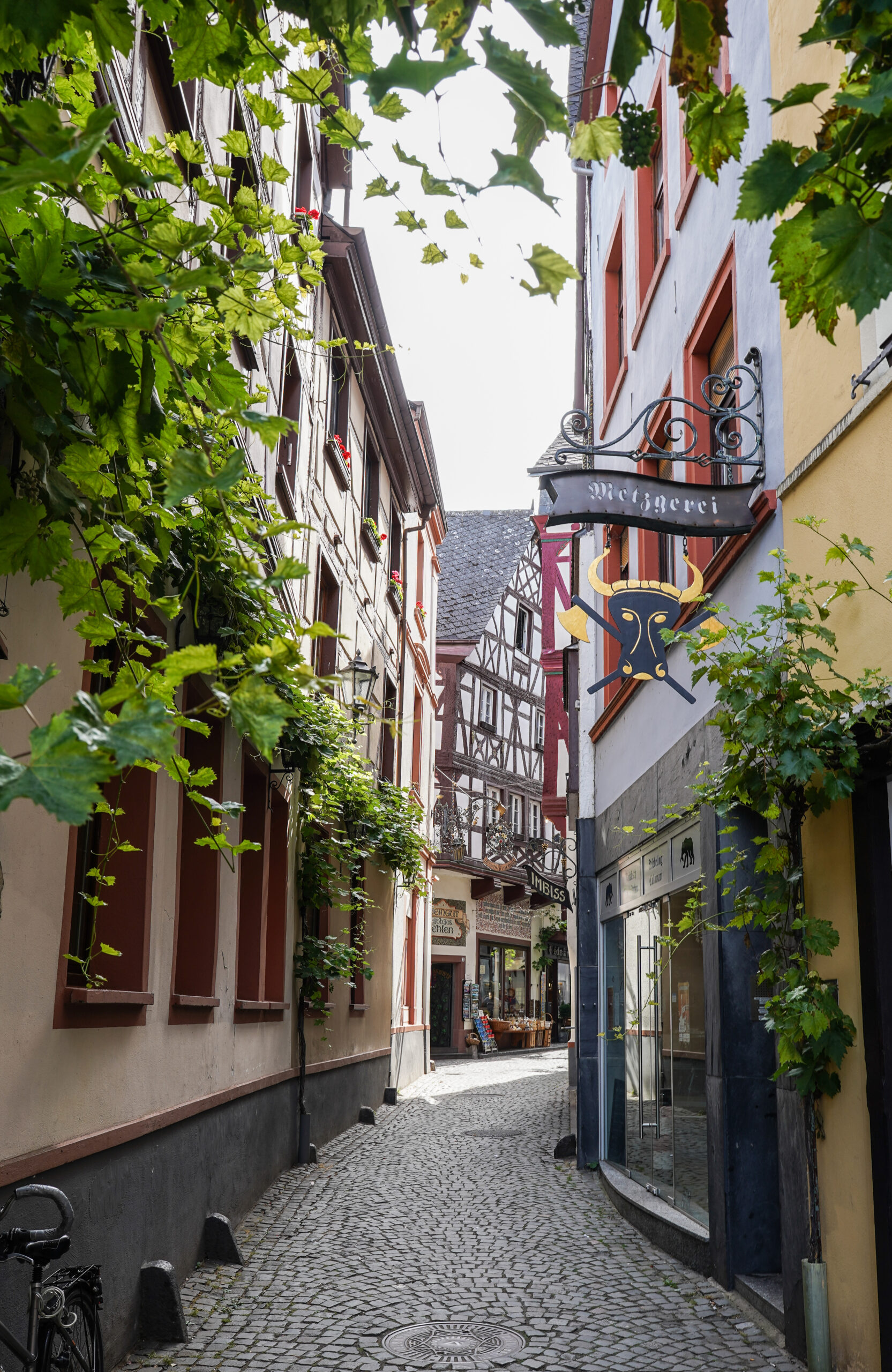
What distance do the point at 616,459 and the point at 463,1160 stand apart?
6.61 metres

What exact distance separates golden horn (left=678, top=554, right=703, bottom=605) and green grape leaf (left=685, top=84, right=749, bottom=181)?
15.5ft

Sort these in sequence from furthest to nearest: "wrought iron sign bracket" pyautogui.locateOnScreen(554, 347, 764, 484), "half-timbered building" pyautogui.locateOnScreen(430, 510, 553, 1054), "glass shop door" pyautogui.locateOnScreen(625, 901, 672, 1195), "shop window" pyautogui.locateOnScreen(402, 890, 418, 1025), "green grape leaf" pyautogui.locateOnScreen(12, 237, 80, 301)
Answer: "half-timbered building" pyautogui.locateOnScreen(430, 510, 553, 1054), "shop window" pyautogui.locateOnScreen(402, 890, 418, 1025), "glass shop door" pyautogui.locateOnScreen(625, 901, 672, 1195), "wrought iron sign bracket" pyautogui.locateOnScreen(554, 347, 764, 484), "green grape leaf" pyautogui.locateOnScreen(12, 237, 80, 301)

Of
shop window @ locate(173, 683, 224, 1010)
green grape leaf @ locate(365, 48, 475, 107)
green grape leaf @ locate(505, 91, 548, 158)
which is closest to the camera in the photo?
green grape leaf @ locate(365, 48, 475, 107)

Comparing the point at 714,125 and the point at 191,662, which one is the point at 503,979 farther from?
the point at 191,662

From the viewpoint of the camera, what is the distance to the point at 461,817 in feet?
102

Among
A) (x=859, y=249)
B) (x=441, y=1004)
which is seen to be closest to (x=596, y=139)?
(x=859, y=249)

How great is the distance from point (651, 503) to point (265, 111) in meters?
3.43

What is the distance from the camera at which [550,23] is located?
1.96 metres

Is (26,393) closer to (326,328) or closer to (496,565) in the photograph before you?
(326,328)

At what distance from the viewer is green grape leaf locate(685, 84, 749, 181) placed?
2.21 meters

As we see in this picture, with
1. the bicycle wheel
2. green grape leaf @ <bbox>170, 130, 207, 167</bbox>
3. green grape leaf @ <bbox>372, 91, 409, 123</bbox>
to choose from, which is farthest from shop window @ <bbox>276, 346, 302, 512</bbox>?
green grape leaf @ <bbox>372, 91, 409, 123</bbox>

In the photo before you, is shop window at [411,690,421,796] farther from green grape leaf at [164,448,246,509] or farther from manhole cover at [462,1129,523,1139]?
green grape leaf at [164,448,246,509]

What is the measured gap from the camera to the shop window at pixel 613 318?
485 inches

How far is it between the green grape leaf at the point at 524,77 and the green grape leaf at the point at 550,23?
0.04 m
